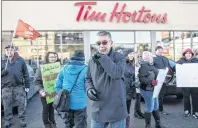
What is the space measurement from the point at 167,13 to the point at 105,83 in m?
15.7

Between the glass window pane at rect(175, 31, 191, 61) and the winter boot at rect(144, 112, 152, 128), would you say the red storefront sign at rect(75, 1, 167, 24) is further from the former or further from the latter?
the winter boot at rect(144, 112, 152, 128)

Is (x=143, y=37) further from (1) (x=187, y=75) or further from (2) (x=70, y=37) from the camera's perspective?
(1) (x=187, y=75)

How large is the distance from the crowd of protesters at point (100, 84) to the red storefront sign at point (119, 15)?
1050cm

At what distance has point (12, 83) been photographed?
20.4ft

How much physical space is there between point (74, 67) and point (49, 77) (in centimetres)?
159

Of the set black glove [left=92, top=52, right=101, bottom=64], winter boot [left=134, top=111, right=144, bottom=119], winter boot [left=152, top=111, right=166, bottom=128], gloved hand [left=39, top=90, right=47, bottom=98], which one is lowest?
winter boot [left=134, top=111, right=144, bottom=119]

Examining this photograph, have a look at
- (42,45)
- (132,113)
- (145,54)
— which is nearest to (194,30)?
(42,45)

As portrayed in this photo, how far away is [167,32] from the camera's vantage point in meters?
18.1

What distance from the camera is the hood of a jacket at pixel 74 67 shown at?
14.3 ft

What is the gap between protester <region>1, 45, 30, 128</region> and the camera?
6188mm

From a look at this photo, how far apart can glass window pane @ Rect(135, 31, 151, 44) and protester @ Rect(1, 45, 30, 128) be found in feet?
41.1

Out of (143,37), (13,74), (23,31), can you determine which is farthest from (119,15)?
(13,74)

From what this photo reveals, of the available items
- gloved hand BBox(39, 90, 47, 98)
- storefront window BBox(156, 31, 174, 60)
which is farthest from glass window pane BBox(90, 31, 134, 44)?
gloved hand BBox(39, 90, 47, 98)

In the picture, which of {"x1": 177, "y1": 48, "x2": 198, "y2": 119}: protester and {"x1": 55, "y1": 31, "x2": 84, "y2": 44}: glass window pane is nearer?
{"x1": 177, "y1": 48, "x2": 198, "y2": 119}: protester
